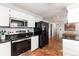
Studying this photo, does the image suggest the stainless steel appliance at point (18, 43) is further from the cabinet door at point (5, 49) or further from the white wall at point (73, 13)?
the white wall at point (73, 13)

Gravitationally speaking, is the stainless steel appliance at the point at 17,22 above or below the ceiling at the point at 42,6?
below

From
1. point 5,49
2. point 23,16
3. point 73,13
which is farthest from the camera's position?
point 23,16

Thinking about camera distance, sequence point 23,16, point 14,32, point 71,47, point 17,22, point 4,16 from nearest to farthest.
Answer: point 71,47 → point 4,16 → point 17,22 → point 14,32 → point 23,16

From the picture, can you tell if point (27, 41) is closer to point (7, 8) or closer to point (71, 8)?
point (7, 8)

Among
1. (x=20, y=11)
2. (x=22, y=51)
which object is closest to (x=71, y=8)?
(x=20, y=11)

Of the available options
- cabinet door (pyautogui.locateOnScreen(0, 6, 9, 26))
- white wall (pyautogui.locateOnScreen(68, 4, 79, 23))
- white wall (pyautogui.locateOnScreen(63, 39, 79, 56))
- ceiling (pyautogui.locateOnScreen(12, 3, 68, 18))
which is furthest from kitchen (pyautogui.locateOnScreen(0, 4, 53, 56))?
white wall (pyautogui.locateOnScreen(68, 4, 79, 23))

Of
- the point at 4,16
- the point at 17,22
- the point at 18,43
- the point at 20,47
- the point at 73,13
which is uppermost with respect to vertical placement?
the point at 73,13

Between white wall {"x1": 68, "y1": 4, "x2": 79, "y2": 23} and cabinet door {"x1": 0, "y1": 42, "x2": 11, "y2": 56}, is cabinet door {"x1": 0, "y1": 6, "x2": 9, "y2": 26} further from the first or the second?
white wall {"x1": 68, "y1": 4, "x2": 79, "y2": 23}

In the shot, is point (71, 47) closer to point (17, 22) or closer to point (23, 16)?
point (17, 22)

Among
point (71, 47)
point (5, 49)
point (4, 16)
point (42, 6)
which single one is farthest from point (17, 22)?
point (71, 47)

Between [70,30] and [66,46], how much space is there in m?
0.61

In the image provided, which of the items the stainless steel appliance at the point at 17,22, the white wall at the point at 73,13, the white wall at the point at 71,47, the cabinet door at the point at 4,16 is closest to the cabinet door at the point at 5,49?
the cabinet door at the point at 4,16

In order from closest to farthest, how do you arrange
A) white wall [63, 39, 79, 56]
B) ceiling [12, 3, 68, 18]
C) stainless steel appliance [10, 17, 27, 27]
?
white wall [63, 39, 79, 56] < ceiling [12, 3, 68, 18] < stainless steel appliance [10, 17, 27, 27]

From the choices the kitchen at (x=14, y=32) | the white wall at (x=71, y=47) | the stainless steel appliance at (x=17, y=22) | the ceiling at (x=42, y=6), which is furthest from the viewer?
the stainless steel appliance at (x=17, y=22)
